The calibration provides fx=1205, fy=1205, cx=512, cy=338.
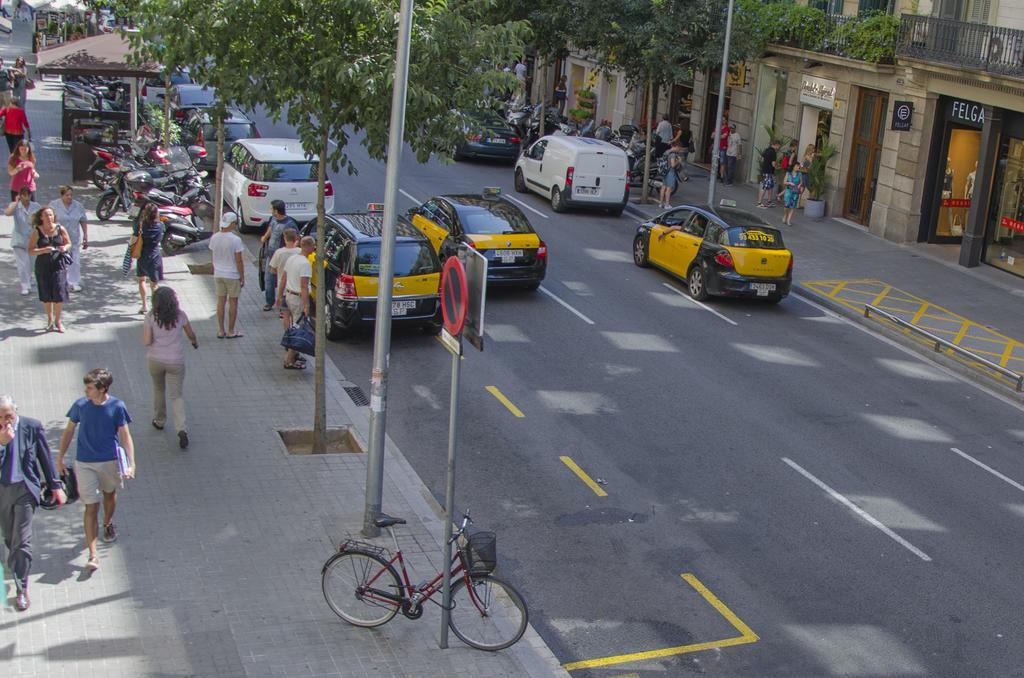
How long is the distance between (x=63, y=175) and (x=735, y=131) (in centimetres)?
1875

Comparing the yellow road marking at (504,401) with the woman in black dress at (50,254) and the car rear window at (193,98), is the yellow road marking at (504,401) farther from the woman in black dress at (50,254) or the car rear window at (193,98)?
the car rear window at (193,98)

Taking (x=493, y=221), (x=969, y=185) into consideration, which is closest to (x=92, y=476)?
(x=493, y=221)

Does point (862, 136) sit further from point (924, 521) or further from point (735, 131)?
point (924, 521)

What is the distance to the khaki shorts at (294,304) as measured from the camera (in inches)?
637

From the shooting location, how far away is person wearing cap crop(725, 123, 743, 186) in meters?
34.4

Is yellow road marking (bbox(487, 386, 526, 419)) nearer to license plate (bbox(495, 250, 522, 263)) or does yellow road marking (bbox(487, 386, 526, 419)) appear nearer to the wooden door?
license plate (bbox(495, 250, 522, 263))

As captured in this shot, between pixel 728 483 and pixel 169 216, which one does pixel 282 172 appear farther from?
pixel 728 483

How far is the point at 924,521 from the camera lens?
1265 centimetres

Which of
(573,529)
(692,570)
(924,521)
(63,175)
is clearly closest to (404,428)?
(573,529)

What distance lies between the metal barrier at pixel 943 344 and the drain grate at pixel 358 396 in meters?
9.43

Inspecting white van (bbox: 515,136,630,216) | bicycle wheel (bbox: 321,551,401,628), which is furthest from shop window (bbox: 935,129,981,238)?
bicycle wheel (bbox: 321,551,401,628)

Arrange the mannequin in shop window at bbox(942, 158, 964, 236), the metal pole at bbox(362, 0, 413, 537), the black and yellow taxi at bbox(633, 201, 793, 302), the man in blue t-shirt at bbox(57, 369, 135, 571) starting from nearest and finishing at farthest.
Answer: the man in blue t-shirt at bbox(57, 369, 135, 571), the metal pole at bbox(362, 0, 413, 537), the black and yellow taxi at bbox(633, 201, 793, 302), the mannequin in shop window at bbox(942, 158, 964, 236)

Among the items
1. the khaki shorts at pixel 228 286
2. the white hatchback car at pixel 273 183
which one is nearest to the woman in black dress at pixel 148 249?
the khaki shorts at pixel 228 286

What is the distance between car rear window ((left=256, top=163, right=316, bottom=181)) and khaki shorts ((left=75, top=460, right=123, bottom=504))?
1384 centimetres
